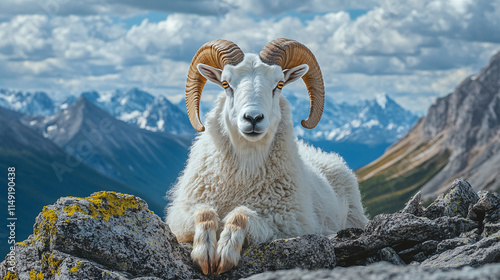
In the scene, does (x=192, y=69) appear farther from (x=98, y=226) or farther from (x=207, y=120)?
(x=98, y=226)

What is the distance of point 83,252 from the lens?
9023 mm

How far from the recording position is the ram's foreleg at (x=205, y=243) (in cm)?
1002

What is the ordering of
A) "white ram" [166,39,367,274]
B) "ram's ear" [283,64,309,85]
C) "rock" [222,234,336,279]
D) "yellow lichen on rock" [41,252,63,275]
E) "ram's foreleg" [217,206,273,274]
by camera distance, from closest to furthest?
"yellow lichen on rock" [41,252,63,275]
"ram's foreleg" [217,206,273,274]
"rock" [222,234,336,279]
"white ram" [166,39,367,274]
"ram's ear" [283,64,309,85]

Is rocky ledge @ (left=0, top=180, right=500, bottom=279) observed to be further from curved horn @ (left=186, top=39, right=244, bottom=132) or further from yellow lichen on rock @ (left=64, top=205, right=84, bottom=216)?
curved horn @ (left=186, top=39, right=244, bottom=132)

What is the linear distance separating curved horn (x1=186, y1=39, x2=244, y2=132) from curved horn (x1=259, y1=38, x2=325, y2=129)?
742mm

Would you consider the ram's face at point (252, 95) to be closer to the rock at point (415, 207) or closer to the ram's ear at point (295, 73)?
the ram's ear at point (295, 73)

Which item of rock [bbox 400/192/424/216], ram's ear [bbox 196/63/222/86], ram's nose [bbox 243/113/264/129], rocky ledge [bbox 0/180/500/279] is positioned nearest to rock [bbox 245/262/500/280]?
rocky ledge [bbox 0/180/500/279]

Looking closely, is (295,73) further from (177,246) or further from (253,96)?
(177,246)

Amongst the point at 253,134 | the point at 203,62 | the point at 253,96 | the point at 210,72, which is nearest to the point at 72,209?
the point at 253,134

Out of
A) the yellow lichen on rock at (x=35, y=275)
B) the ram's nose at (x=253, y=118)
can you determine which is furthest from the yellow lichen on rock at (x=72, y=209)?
the ram's nose at (x=253, y=118)

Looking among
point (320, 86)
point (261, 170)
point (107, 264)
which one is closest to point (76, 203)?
point (107, 264)

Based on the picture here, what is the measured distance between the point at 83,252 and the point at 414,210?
7101mm

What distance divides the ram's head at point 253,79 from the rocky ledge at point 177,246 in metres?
2.79

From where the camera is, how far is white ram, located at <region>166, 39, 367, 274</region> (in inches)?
438
